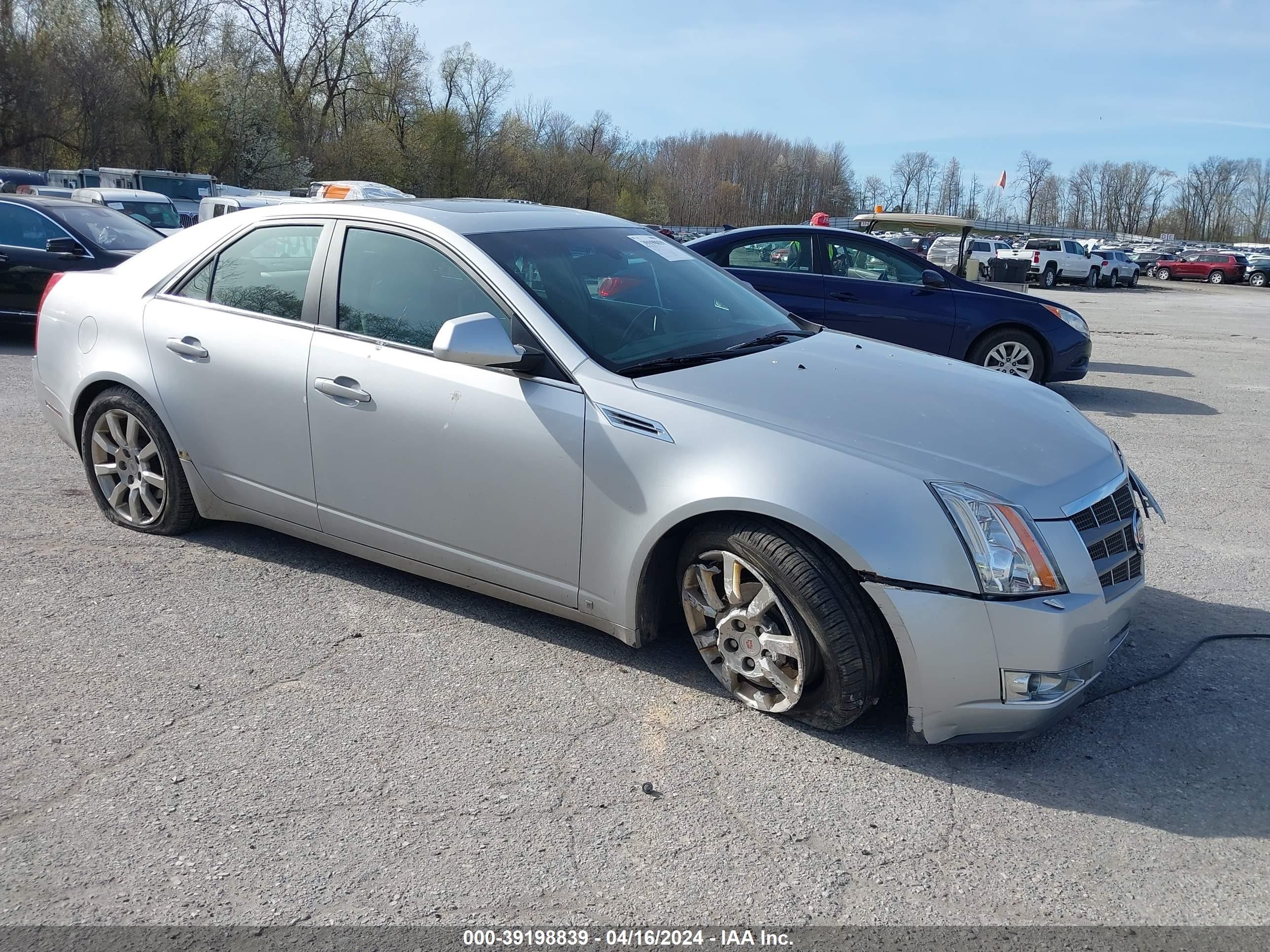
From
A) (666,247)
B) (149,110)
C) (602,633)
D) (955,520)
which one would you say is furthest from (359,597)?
(149,110)

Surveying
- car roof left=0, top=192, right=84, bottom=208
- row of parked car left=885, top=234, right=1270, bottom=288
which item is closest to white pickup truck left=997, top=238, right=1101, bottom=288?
row of parked car left=885, top=234, right=1270, bottom=288

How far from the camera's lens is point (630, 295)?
163 inches

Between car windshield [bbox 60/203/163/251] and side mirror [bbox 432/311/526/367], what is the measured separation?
9.12 meters

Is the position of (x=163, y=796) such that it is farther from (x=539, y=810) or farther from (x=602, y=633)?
(x=602, y=633)

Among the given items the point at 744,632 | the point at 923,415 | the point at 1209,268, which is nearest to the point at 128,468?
the point at 744,632

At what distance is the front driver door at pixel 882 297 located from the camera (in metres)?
9.85

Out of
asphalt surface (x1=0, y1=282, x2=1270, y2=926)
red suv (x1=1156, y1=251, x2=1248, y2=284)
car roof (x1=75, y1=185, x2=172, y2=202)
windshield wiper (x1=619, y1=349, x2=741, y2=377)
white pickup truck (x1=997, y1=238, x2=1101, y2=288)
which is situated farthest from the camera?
red suv (x1=1156, y1=251, x2=1248, y2=284)

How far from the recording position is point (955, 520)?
119 inches

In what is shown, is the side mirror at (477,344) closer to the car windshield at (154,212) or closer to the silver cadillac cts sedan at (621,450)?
the silver cadillac cts sedan at (621,450)

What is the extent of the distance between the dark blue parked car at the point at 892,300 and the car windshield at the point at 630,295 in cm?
528

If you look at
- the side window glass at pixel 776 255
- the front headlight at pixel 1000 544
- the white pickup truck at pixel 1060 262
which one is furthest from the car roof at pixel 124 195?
the white pickup truck at pixel 1060 262

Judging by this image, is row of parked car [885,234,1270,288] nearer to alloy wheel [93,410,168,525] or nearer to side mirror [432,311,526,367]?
alloy wheel [93,410,168,525]

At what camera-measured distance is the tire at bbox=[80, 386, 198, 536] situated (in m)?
4.73

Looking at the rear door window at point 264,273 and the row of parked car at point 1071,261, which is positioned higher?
the row of parked car at point 1071,261
